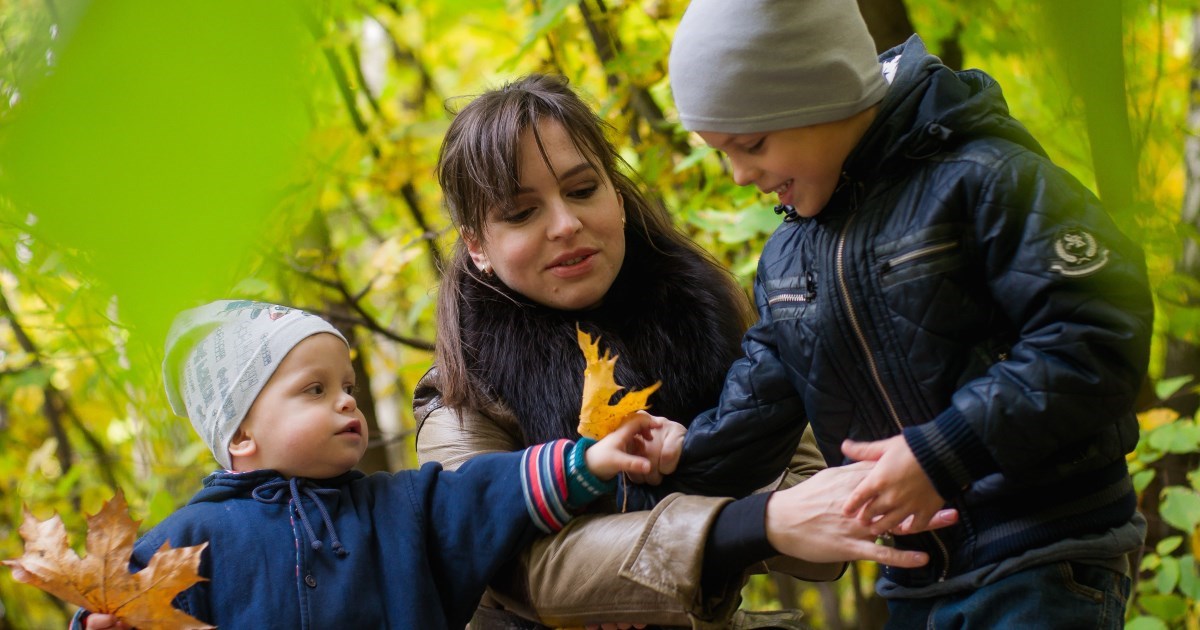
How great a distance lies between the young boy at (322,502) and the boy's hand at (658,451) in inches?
0.8

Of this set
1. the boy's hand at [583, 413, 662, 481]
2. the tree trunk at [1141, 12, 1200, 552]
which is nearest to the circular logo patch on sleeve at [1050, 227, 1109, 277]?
the boy's hand at [583, 413, 662, 481]

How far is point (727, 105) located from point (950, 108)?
313 millimetres

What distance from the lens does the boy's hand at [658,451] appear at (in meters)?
1.75

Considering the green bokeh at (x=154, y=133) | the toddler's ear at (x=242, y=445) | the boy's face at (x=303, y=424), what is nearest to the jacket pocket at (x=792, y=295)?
the boy's face at (x=303, y=424)

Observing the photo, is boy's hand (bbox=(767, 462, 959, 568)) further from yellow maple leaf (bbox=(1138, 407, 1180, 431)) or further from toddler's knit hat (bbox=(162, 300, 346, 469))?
yellow maple leaf (bbox=(1138, 407, 1180, 431))

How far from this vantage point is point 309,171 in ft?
8.55

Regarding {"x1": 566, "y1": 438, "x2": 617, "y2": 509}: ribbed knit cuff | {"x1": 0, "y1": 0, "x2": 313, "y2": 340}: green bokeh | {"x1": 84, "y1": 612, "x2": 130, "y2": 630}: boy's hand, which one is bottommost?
{"x1": 566, "y1": 438, "x2": 617, "y2": 509}: ribbed knit cuff

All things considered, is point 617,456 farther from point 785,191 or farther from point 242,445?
point 242,445

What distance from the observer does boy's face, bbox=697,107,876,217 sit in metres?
1.47

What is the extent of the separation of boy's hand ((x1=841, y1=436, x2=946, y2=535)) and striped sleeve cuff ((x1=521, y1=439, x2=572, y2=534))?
1.60 ft

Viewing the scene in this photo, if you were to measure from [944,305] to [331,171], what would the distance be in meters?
2.22

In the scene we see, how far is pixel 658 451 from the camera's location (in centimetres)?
175

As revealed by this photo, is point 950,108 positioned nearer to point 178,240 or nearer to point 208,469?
point 178,240

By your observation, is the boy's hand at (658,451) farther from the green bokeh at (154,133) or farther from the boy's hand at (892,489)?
the green bokeh at (154,133)
